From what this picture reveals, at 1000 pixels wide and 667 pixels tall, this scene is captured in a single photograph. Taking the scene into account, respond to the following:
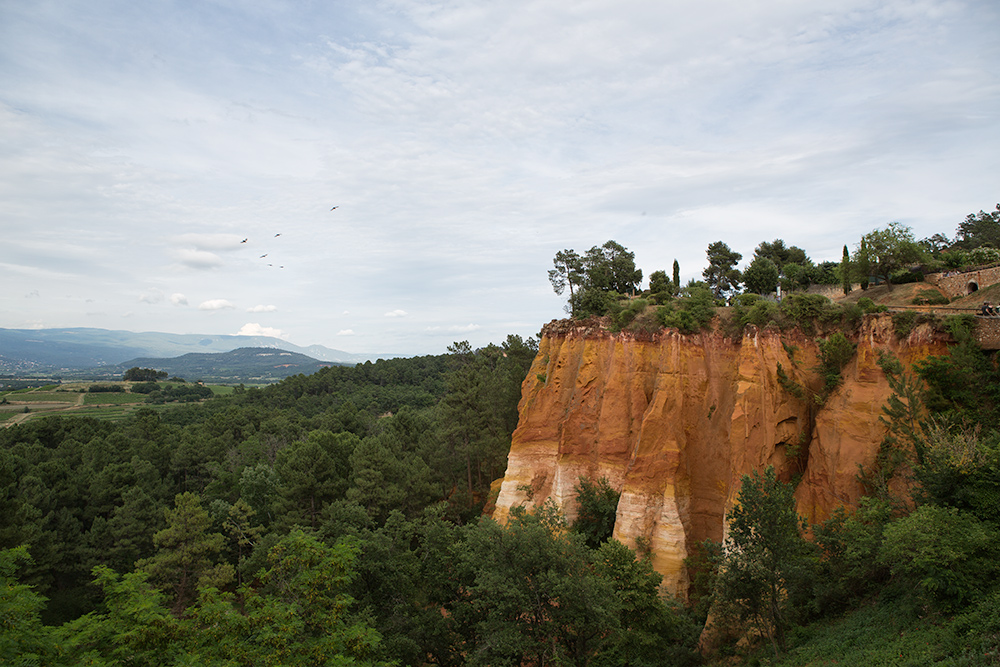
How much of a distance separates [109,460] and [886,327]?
5601cm

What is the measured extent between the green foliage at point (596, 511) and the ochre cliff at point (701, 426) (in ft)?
2.44

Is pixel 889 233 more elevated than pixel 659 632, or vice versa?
pixel 889 233

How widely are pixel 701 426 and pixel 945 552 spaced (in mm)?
12725

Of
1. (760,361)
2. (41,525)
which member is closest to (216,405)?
(41,525)

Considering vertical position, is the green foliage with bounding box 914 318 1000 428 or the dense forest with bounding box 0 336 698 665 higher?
the green foliage with bounding box 914 318 1000 428

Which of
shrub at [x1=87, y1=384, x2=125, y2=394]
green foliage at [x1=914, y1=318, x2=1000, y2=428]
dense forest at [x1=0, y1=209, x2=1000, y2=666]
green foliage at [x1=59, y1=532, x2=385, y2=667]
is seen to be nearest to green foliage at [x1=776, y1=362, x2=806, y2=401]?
dense forest at [x1=0, y1=209, x2=1000, y2=666]

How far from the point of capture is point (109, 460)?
4447 centimetres

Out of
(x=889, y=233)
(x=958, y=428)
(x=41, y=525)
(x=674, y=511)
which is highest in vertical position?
(x=889, y=233)

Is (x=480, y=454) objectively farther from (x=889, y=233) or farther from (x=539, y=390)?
(x=889, y=233)

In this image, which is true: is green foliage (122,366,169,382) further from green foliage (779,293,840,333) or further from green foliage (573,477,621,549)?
green foliage (779,293,840,333)

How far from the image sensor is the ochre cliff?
70.1ft

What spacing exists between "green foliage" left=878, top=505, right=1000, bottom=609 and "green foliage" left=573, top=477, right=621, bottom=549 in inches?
508

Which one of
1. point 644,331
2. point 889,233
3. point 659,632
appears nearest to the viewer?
point 659,632

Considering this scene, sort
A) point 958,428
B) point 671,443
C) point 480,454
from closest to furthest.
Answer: point 958,428 → point 671,443 → point 480,454
